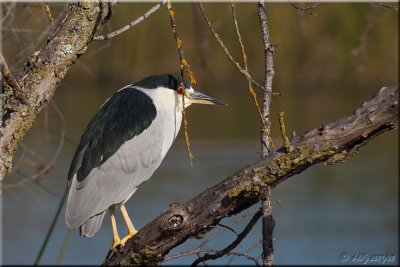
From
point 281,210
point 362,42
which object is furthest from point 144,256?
point 281,210

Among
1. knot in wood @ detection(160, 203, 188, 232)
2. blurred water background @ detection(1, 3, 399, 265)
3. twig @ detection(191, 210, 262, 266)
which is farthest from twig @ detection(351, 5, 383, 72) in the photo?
blurred water background @ detection(1, 3, 399, 265)

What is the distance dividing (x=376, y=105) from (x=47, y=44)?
845mm

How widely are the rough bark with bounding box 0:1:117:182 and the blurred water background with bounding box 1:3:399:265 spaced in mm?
3129

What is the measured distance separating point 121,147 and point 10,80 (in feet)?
3.17

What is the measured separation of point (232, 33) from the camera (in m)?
9.71

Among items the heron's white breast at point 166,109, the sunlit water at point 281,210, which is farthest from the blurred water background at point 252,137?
the heron's white breast at point 166,109

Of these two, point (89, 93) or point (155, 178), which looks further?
point (89, 93)

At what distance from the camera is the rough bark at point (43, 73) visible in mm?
1597

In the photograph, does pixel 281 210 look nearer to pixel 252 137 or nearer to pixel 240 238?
pixel 252 137

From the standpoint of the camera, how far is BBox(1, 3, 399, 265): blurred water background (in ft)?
20.0

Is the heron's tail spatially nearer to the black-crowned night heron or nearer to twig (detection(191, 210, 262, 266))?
the black-crowned night heron

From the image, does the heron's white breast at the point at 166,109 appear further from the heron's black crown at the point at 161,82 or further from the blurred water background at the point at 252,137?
the blurred water background at the point at 252,137

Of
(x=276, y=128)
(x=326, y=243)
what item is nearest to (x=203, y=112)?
(x=276, y=128)

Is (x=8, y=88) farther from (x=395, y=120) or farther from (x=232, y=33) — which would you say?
(x=232, y=33)
